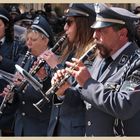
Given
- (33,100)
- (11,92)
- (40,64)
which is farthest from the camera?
(11,92)

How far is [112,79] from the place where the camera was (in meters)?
3.58

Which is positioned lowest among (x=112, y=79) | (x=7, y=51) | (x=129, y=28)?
(x=112, y=79)

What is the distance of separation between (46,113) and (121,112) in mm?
1573

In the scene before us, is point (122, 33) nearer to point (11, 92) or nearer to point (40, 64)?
point (40, 64)

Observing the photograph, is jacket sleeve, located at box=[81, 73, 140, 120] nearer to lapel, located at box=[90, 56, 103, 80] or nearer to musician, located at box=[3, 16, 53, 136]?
lapel, located at box=[90, 56, 103, 80]

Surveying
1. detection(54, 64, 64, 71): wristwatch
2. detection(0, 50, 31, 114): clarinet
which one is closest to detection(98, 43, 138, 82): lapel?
detection(54, 64, 64, 71): wristwatch

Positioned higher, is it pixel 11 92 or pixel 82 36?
pixel 82 36

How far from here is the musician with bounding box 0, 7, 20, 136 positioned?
17.6 feet

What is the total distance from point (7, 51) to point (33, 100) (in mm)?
1223

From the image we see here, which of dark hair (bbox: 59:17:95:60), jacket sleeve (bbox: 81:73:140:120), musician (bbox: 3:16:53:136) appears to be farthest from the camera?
musician (bbox: 3:16:53:136)

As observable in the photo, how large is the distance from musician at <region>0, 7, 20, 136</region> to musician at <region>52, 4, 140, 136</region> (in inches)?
67.6

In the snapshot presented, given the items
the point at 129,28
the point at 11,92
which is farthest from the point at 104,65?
the point at 11,92

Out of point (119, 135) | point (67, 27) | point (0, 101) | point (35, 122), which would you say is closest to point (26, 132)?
point (35, 122)

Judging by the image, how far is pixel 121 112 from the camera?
337cm
